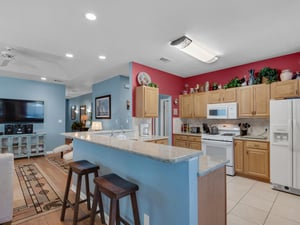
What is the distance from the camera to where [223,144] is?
3.96 m

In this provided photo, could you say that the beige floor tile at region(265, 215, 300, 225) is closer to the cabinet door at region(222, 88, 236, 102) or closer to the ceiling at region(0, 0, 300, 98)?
the cabinet door at region(222, 88, 236, 102)

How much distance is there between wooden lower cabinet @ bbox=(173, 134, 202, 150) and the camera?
457 cm

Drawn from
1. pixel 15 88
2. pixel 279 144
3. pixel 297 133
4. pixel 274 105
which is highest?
pixel 15 88

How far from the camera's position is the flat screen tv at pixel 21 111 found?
527 centimetres

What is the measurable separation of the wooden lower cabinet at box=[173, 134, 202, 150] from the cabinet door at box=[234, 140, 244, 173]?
36.0 inches

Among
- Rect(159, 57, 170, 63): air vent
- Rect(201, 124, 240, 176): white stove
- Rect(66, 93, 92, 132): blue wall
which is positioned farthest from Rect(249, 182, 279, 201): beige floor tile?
Rect(66, 93, 92, 132): blue wall

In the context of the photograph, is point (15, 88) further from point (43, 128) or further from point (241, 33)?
point (241, 33)

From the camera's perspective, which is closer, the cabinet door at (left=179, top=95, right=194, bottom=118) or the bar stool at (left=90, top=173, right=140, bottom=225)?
the bar stool at (left=90, top=173, right=140, bottom=225)

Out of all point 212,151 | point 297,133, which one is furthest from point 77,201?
point 297,133

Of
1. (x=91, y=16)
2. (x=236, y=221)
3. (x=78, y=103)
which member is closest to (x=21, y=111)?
Result: (x=91, y=16)

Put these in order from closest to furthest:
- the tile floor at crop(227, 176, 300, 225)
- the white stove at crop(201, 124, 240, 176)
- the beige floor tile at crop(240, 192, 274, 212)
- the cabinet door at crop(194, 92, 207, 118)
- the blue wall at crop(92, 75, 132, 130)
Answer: the tile floor at crop(227, 176, 300, 225)
the beige floor tile at crop(240, 192, 274, 212)
the white stove at crop(201, 124, 240, 176)
the cabinet door at crop(194, 92, 207, 118)
the blue wall at crop(92, 75, 132, 130)

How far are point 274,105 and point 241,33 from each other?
1.49m

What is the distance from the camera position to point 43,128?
6.05 m

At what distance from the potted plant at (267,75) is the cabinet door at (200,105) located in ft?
4.41
